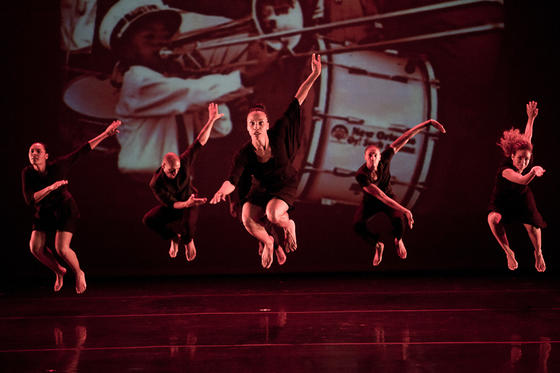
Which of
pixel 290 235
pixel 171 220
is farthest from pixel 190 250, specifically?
pixel 290 235

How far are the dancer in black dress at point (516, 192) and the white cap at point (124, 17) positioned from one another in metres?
3.39

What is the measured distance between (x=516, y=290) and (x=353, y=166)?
1.94 meters

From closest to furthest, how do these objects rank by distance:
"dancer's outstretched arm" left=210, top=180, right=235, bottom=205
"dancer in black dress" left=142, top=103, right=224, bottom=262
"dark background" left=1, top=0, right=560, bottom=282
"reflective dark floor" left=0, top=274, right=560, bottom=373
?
"reflective dark floor" left=0, top=274, right=560, bottom=373, "dancer's outstretched arm" left=210, top=180, right=235, bottom=205, "dancer in black dress" left=142, top=103, right=224, bottom=262, "dark background" left=1, top=0, right=560, bottom=282

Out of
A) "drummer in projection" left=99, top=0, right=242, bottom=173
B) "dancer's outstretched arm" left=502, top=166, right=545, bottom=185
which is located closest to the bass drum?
"drummer in projection" left=99, top=0, right=242, bottom=173

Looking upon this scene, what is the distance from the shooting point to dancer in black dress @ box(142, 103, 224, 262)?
4945 millimetres

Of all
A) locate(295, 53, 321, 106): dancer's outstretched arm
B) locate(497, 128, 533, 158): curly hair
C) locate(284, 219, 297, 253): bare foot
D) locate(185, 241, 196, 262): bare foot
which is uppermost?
locate(295, 53, 321, 106): dancer's outstretched arm

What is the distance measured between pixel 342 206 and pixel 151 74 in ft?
7.67

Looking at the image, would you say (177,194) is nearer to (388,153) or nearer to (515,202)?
(388,153)

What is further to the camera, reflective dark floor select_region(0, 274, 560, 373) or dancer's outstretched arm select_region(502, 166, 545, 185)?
dancer's outstretched arm select_region(502, 166, 545, 185)

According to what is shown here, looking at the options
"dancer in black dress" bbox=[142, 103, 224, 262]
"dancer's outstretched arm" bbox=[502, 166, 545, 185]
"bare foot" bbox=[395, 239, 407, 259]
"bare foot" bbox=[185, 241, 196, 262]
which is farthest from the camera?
"bare foot" bbox=[185, 241, 196, 262]

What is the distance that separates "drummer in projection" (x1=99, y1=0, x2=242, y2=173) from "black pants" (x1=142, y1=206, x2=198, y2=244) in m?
1.43

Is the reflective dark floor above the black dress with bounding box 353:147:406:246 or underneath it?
underneath

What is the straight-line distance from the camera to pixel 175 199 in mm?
5051

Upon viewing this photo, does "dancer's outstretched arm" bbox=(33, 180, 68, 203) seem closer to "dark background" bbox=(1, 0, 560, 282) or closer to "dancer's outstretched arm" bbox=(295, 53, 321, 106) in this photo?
"dark background" bbox=(1, 0, 560, 282)
